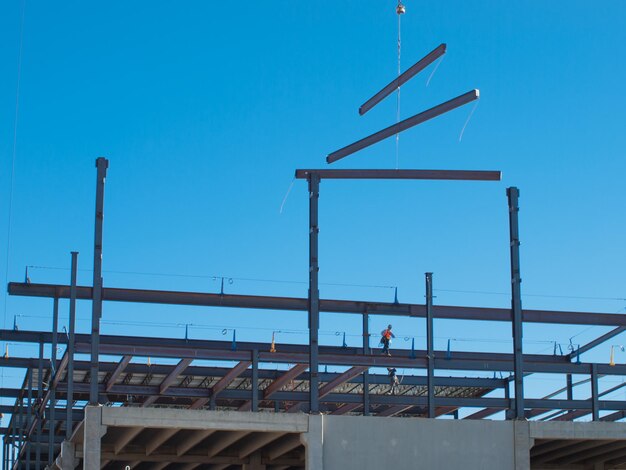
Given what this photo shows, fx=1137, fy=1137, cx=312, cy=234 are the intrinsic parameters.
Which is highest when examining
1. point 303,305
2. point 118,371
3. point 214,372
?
point 303,305

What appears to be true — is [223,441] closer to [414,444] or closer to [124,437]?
[124,437]

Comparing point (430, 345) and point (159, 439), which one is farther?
point (430, 345)

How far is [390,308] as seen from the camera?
39281 millimetres

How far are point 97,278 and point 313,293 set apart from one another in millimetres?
5614

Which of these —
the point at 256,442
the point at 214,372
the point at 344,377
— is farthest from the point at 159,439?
the point at 214,372

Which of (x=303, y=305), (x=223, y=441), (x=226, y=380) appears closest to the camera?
(x=223, y=441)

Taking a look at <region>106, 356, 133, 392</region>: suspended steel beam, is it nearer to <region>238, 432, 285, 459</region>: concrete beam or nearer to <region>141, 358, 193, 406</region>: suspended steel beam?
<region>141, 358, 193, 406</region>: suspended steel beam

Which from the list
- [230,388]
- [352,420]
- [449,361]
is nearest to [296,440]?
[352,420]

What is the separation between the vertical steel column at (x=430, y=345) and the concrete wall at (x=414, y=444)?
2.03 metres

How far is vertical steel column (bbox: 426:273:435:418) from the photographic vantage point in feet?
106

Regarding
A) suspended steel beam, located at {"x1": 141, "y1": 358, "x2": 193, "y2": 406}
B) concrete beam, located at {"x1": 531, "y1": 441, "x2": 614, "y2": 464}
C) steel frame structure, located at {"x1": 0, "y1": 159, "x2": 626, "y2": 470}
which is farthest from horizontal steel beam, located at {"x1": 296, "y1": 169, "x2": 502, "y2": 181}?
concrete beam, located at {"x1": 531, "y1": 441, "x2": 614, "y2": 464}

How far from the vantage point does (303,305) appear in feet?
124

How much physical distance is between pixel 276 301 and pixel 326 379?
123 inches

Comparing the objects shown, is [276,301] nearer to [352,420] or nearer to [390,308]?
[390,308]
